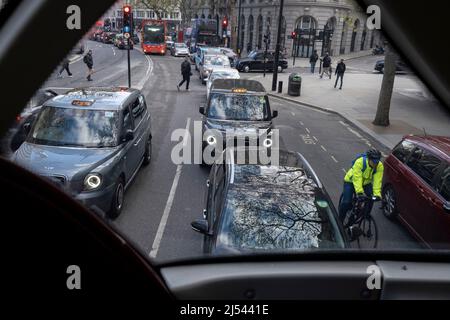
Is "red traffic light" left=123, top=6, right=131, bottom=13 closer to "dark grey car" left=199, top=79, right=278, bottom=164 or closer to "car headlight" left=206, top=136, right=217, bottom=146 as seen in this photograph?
"dark grey car" left=199, top=79, right=278, bottom=164

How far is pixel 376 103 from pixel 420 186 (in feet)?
19.9

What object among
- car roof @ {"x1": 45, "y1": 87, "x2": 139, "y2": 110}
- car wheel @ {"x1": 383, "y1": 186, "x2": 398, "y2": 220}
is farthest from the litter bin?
car wheel @ {"x1": 383, "y1": 186, "x2": 398, "y2": 220}

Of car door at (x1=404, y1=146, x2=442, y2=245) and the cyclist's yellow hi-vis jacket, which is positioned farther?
the cyclist's yellow hi-vis jacket

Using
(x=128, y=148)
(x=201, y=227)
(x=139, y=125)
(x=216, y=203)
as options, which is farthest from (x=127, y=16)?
(x=139, y=125)

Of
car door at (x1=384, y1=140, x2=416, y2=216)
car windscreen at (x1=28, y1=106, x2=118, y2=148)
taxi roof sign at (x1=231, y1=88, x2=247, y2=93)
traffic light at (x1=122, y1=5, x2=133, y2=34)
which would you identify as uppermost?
traffic light at (x1=122, y1=5, x2=133, y2=34)

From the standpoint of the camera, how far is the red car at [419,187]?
395cm

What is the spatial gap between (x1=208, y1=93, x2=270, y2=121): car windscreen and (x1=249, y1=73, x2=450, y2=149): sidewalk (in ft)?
7.42

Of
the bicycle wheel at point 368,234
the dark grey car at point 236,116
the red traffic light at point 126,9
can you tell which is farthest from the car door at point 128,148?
the red traffic light at point 126,9

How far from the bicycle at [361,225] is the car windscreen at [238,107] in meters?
4.46

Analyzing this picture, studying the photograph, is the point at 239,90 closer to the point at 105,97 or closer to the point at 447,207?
the point at 105,97

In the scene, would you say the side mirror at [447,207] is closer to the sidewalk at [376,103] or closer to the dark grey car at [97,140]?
the sidewalk at [376,103]

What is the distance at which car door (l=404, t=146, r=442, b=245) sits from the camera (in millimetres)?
4520

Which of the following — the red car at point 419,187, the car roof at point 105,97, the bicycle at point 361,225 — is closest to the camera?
the bicycle at point 361,225
